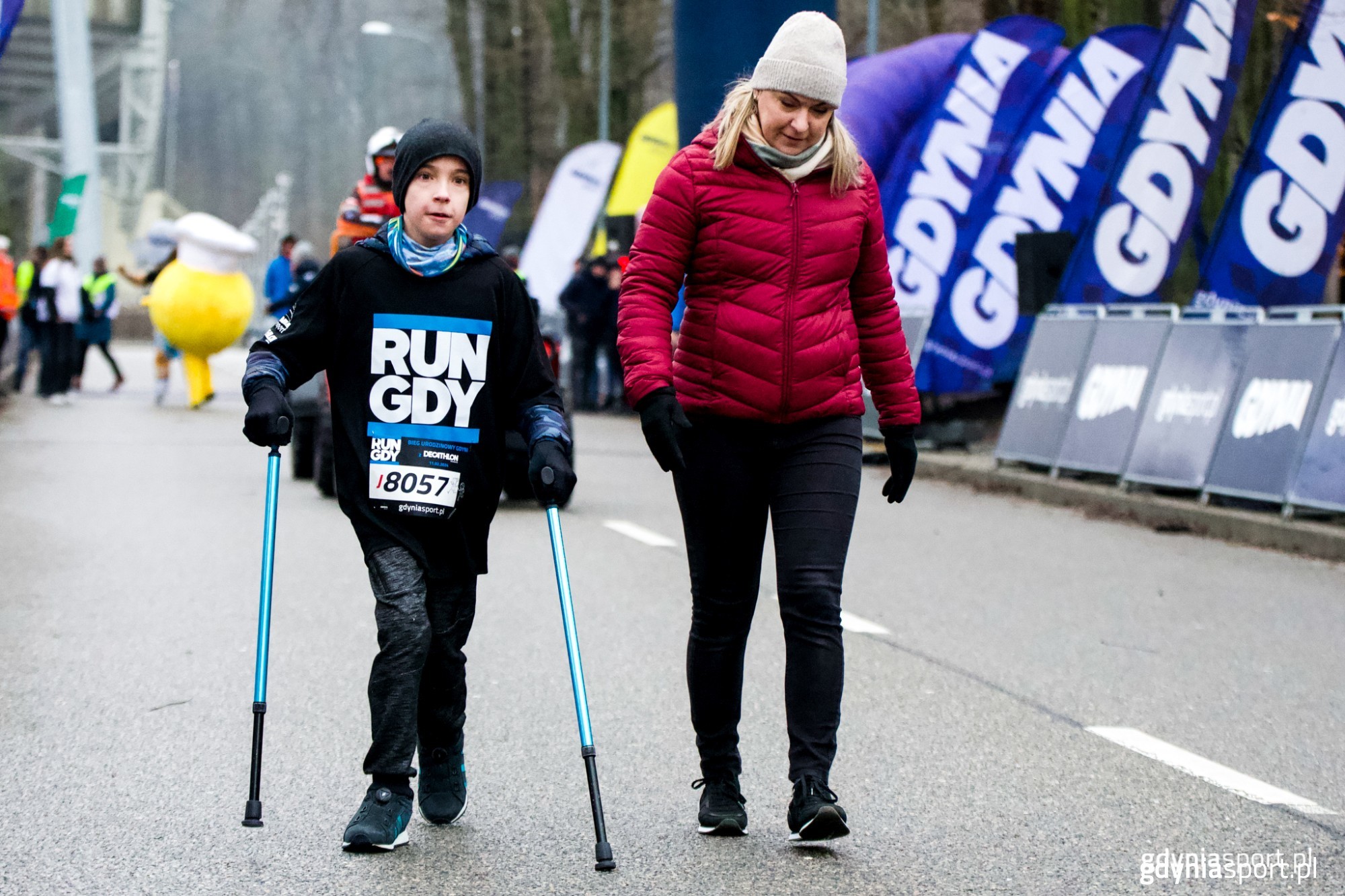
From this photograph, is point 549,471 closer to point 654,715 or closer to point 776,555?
point 776,555

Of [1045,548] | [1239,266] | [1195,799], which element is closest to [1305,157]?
[1239,266]

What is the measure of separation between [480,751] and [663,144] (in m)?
24.9

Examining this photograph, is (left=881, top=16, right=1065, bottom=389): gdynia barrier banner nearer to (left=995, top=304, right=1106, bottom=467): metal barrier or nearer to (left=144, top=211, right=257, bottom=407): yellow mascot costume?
(left=995, top=304, right=1106, bottom=467): metal barrier

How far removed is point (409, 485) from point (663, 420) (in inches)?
23.7

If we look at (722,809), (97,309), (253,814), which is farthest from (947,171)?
(253,814)

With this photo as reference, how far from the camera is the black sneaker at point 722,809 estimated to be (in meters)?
4.86

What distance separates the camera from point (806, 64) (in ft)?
15.3

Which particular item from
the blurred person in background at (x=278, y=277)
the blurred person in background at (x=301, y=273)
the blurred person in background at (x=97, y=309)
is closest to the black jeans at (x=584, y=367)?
the blurred person in background at (x=278, y=277)

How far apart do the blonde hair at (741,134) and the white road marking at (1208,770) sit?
2.00m

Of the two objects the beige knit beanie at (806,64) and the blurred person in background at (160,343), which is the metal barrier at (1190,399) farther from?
the blurred person in background at (160,343)

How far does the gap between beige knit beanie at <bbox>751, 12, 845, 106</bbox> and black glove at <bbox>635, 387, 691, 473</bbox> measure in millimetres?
740

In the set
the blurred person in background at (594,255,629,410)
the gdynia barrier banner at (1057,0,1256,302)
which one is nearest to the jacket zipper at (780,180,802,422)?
the gdynia barrier banner at (1057,0,1256,302)

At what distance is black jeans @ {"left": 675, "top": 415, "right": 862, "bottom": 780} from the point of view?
4727 mm

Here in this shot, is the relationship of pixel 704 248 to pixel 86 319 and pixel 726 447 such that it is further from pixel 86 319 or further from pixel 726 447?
pixel 86 319
